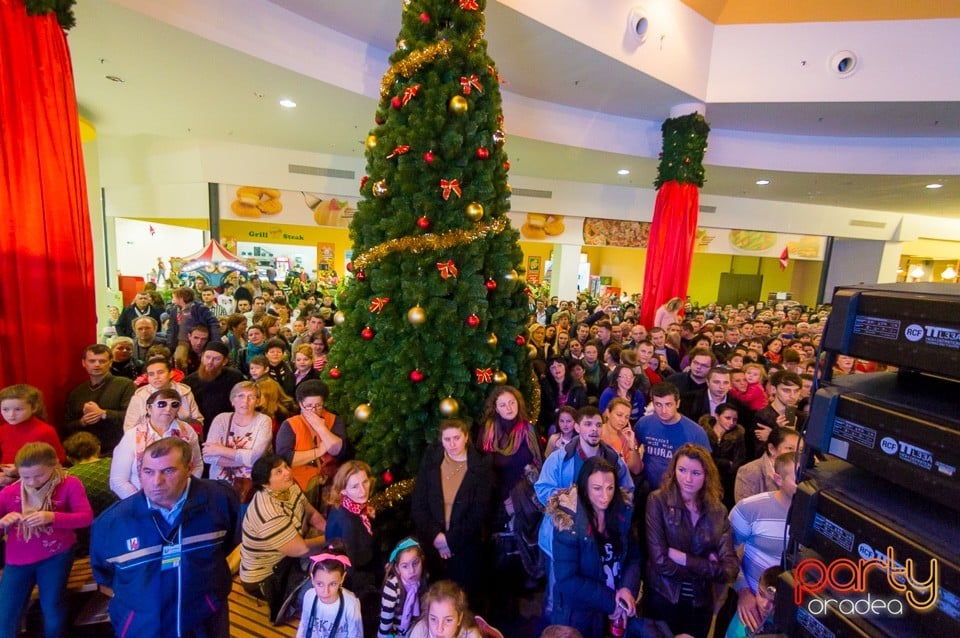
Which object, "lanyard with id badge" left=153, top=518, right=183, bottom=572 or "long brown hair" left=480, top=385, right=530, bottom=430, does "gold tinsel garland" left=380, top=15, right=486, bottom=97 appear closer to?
"long brown hair" left=480, top=385, right=530, bottom=430

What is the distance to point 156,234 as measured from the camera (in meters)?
13.2

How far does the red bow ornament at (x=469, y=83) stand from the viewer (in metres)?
2.97

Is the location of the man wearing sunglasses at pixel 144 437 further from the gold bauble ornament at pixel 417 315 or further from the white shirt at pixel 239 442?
the gold bauble ornament at pixel 417 315

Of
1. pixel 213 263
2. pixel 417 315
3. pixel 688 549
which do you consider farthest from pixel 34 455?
pixel 213 263

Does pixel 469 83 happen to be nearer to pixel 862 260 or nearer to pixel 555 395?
pixel 555 395

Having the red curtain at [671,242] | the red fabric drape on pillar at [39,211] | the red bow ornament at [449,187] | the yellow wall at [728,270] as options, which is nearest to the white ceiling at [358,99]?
the red fabric drape on pillar at [39,211]

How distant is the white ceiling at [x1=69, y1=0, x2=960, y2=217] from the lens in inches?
187

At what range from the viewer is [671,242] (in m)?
6.99

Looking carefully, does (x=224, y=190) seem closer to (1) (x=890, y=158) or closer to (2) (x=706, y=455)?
(2) (x=706, y=455)

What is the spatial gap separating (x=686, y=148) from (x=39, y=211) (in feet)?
26.2

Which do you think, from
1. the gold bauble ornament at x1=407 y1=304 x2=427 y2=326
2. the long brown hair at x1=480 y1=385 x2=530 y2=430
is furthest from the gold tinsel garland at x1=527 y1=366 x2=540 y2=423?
the gold bauble ornament at x1=407 y1=304 x2=427 y2=326

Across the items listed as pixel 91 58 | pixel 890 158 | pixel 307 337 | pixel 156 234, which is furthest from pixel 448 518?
pixel 156 234

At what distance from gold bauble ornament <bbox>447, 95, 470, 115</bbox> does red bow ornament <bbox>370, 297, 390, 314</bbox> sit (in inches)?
56.0

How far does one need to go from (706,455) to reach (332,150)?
9.22m
